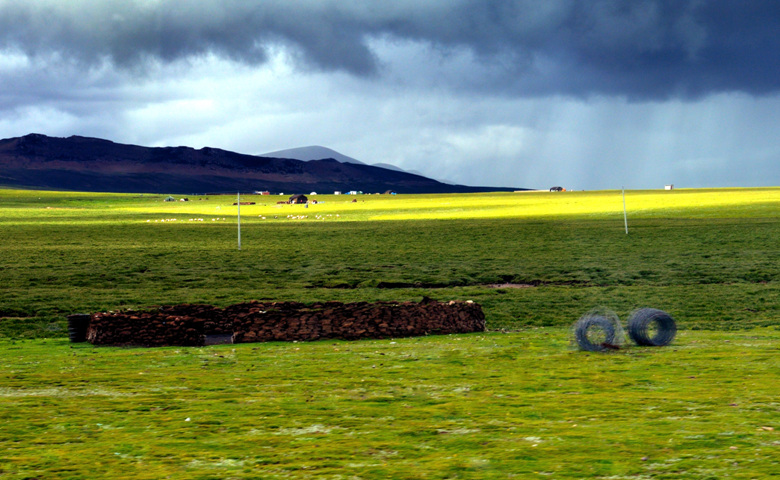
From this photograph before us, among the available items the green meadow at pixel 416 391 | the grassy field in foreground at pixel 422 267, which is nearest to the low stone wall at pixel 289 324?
the green meadow at pixel 416 391

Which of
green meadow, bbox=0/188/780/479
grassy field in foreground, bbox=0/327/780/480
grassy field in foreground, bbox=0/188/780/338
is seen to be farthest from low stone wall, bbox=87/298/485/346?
grassy field in foreground, bbox=0/188/780/338

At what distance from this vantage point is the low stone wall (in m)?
21.2

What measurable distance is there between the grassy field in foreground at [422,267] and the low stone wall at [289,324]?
2870mm

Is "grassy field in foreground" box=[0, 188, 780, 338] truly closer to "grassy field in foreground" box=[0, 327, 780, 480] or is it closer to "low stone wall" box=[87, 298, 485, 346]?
"low stone wall" box=[87, 298, 485, 346]

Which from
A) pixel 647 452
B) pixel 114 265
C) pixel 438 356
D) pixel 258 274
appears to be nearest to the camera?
pixel 647 452

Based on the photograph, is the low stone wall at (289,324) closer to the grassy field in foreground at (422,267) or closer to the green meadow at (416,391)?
the green meadow at (416,391)

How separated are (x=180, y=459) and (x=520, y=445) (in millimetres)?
4064

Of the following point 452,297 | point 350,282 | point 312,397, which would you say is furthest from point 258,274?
point 312,397

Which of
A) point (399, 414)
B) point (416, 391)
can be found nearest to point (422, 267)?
point (416, 391)

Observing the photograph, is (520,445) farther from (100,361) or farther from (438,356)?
(100,361)

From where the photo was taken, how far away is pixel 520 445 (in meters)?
9.53

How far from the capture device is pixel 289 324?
2148 cm

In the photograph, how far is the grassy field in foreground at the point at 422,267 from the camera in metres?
29.8

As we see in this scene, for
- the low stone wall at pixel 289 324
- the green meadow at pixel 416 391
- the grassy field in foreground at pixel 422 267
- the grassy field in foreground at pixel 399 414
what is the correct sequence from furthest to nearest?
the grassy field in foreground at pixel 422 267 → the low stone wall at pixel 289 324 → the green meadow at pixel 416 391 → the grassy field in foreground at pixel 399 414
